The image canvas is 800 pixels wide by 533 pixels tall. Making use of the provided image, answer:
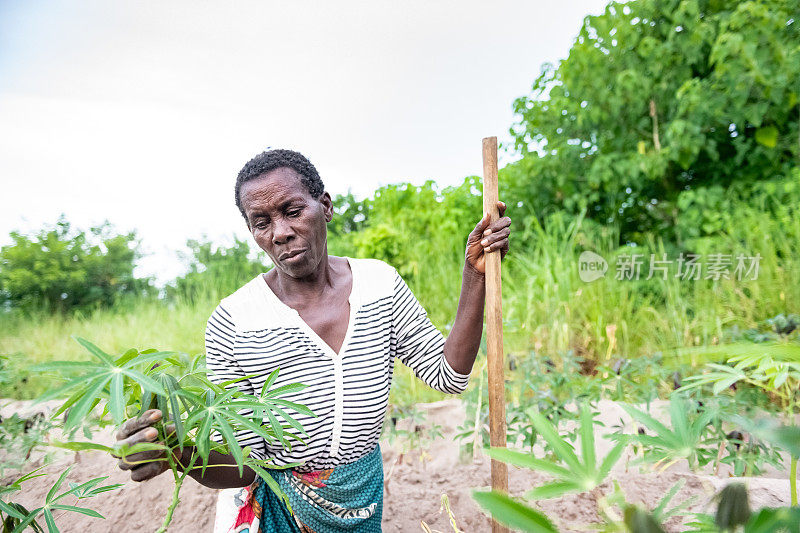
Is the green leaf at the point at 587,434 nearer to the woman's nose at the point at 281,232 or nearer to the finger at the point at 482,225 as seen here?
the finger at the point at 482,225

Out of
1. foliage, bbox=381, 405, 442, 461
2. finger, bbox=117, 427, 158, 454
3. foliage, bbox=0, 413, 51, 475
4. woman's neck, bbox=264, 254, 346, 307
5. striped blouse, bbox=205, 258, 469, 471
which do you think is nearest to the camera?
finger, bbox=117, 427, 158, 454

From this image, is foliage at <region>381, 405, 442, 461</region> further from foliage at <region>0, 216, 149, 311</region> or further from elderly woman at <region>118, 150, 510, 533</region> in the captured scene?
foliage at <region>0, 216, 149, 311</region>

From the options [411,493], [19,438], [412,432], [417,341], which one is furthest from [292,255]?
[19,438]

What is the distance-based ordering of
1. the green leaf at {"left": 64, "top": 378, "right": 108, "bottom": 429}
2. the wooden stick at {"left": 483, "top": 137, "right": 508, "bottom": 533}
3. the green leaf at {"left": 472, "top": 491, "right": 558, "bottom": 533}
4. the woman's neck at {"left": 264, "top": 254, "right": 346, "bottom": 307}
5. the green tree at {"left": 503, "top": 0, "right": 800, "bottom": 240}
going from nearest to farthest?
the green leaf at {"left": 472, "top": 491, "right": 558, "bottom": 533} < the green leaf at {"left": 64, "top": 378, "right": 108, "bottom": 429} < the wooden stick at {"left": 483, "top": 137, "right": 508, "bottom": 533} < the woman's neck at {"left": 264, "top": 254, "right": 346, "bottom": 307} < the green tree at {"left": 503, "top": 0, "right": 800, "bottom": 240}

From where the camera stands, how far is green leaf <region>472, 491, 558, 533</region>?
0.41 metres

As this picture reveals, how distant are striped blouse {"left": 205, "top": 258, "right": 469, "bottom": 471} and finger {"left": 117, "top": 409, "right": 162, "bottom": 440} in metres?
0.57

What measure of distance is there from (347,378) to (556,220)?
3.90 meters

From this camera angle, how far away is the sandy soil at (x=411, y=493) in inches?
75.4

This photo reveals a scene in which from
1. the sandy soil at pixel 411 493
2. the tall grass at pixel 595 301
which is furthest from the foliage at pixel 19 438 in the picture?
the tall grass at pixel 595 301

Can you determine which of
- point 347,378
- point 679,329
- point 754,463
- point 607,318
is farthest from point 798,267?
point 347,378

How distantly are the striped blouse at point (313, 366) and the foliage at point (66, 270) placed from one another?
6.31 metres

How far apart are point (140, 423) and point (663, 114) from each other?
5.54 metres

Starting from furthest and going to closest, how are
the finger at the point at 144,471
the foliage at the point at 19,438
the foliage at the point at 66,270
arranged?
the foliage at the point at 66,270, the foliage at the point at 19,438, the finger at the point at 144,471

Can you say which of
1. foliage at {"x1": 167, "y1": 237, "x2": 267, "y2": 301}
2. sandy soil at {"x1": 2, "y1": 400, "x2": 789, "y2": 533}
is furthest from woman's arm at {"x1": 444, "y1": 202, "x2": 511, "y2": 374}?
foliage at {"x1": 167, "y1": 237, "x2": 267, "y2": 301}
